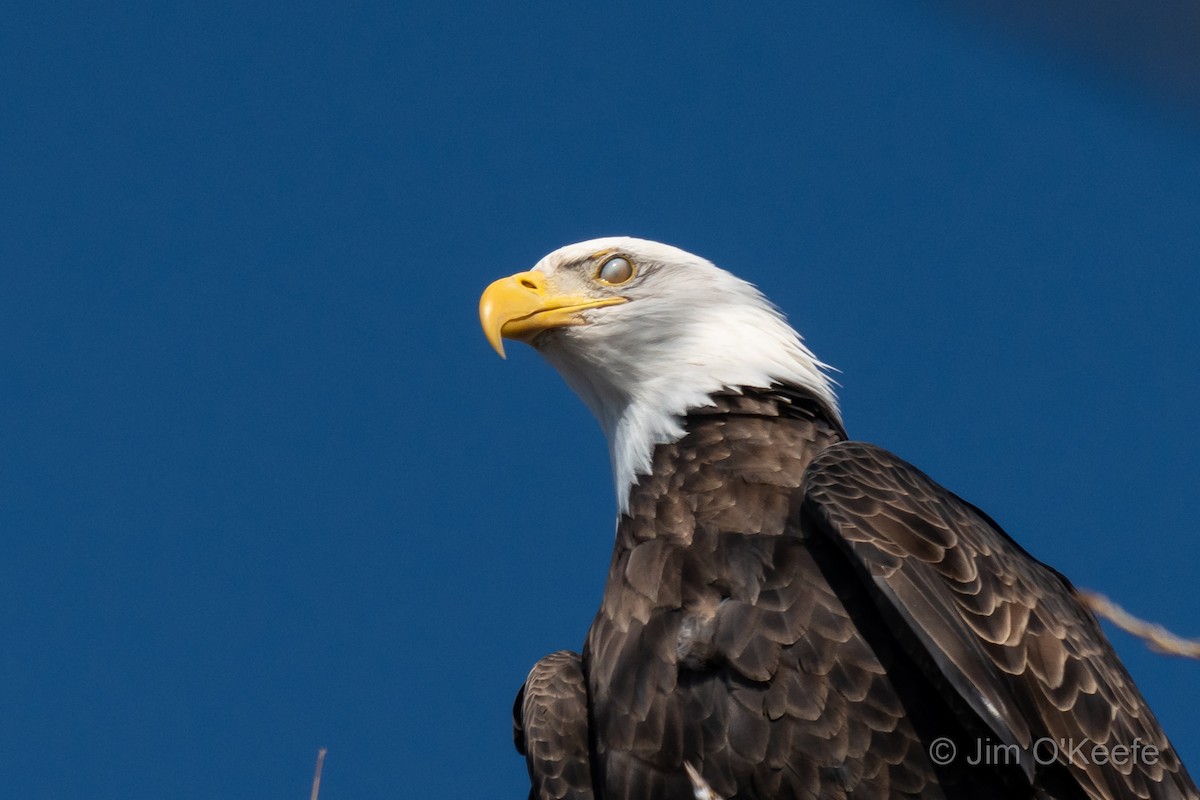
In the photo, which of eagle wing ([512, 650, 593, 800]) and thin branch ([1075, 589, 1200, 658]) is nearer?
thin branch ([1075, 589, 1200, 658])

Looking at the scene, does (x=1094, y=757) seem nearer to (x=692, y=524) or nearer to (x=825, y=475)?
(x=825, y=475)

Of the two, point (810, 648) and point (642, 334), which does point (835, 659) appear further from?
point (642, 334)

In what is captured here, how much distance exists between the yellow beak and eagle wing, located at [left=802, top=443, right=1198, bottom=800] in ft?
3.85

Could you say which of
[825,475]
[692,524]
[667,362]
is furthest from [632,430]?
[825,475]

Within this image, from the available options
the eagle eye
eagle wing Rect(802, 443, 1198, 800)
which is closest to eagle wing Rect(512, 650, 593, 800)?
eagle wing Rect(802, 443, 1198, 800)

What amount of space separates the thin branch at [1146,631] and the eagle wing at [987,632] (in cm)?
186

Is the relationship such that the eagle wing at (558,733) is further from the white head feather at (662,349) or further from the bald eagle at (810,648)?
the white head feather at (662,349)

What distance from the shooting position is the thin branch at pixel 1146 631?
1.75m

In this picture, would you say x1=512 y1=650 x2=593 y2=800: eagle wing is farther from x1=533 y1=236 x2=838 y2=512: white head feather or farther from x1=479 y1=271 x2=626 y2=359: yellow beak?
x1=479 y1=271 x2=626 y2=359: yellow beak

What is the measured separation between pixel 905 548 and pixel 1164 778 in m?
1.03

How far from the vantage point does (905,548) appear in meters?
3.97

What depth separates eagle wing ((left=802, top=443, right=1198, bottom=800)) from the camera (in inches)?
149

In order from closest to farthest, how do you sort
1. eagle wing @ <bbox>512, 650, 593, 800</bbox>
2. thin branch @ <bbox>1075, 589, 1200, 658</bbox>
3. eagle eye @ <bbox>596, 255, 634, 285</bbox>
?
1. thin branch @ <bbox>1075, 589, 1200, 658</bbox>
2. eagle wing @ <bbox>512, 650, 593, 800</bbox>
3. eagle eye @ <bbox>596, 255, 634, 285</bbox>

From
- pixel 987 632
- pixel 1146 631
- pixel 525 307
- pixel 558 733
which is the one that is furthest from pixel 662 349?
pixel 1146 631
